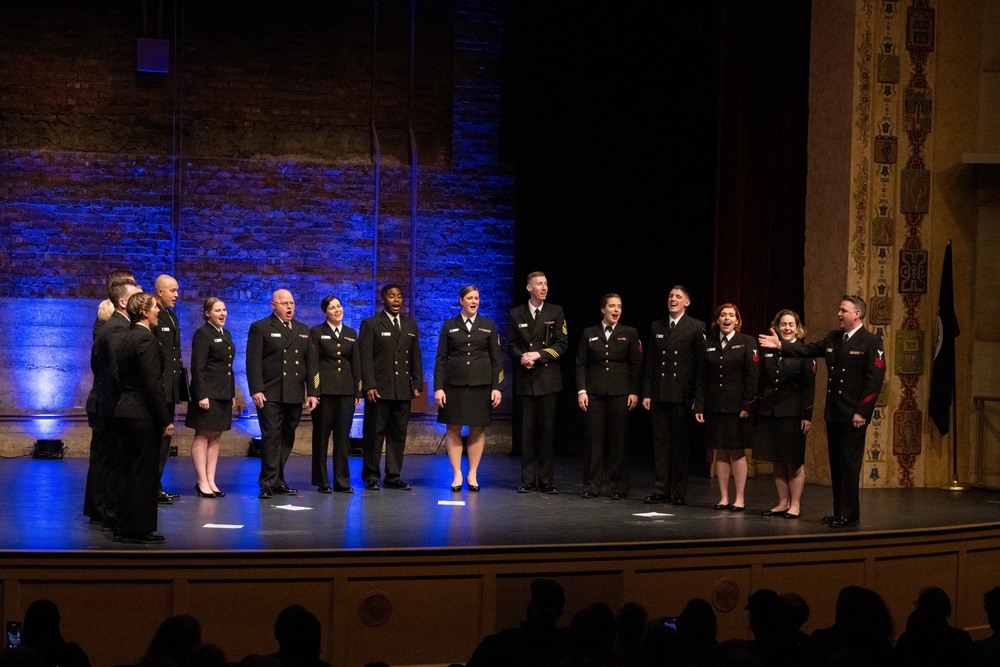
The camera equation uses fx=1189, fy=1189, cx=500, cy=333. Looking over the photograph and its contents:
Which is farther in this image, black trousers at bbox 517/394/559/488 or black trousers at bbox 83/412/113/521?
black trousers at bbox 517/394/559/488

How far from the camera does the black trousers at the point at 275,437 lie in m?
8.29

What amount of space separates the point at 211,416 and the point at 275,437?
1.62ft

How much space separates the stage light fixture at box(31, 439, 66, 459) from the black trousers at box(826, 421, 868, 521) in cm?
683

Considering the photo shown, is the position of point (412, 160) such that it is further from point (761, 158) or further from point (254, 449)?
point (761, 158)

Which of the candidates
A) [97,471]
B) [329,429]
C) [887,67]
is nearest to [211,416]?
[329,429]

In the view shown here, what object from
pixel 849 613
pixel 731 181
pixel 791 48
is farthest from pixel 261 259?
pixel 849 613

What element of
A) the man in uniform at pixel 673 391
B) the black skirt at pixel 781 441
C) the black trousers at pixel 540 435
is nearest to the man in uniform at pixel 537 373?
the black trousers at pixel 540 435

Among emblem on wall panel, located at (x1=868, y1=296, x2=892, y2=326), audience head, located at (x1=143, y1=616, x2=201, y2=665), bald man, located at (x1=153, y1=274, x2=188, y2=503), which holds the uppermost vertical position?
emblem on wall panel, located at (x1=868, y1=296, x2=892, y2=326)

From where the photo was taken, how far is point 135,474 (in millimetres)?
6266

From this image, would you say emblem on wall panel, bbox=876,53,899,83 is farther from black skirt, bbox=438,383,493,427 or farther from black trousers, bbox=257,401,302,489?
black trousers, bbox=257,401,302,489

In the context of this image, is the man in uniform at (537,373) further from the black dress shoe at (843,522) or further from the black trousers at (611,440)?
the black dress shoe at (843,522)

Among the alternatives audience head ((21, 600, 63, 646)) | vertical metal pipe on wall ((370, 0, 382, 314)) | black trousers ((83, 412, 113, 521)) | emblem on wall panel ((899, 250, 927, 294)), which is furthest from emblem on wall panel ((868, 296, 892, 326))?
audience head ((21, 600, 63, 646))

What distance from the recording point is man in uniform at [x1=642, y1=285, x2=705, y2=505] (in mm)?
8305

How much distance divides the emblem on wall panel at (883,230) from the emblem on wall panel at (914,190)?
16 cm
